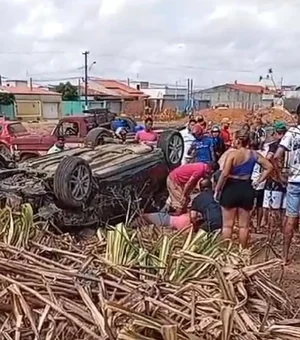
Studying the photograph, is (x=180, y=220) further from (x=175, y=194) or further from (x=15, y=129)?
(x=15, y=129)

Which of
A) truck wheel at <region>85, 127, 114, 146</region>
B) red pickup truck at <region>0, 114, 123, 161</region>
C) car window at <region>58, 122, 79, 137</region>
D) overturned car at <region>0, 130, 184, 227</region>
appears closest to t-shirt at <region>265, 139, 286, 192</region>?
overturned car at <region>0, 130, 184, 227</region>

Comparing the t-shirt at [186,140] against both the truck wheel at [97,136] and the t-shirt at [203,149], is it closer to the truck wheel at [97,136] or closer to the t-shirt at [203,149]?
the t-shirt at [203,149]

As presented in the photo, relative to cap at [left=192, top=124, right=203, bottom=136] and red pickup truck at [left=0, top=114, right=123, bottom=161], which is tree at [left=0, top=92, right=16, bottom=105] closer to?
red pickup truck at [left=0, top=114, right=123, bottom=161]

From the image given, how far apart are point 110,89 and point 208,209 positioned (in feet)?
246

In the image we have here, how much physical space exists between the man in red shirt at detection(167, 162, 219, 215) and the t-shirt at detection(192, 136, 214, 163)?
1986 mm

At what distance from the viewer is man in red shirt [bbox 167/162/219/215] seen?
859cm

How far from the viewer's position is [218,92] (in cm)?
8006

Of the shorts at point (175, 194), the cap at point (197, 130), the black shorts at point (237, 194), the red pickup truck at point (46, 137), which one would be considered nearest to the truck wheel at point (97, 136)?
the red pickup truck at point (46, 137)

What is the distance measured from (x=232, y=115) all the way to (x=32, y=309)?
1603 inches

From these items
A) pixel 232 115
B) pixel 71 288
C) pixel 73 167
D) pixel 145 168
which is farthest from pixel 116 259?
pixel 232 115

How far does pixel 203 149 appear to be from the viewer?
35.7 ft

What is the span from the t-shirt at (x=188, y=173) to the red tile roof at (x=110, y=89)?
62.3m

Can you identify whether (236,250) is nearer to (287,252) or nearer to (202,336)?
(202,336)

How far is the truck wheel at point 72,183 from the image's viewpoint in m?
8.55
